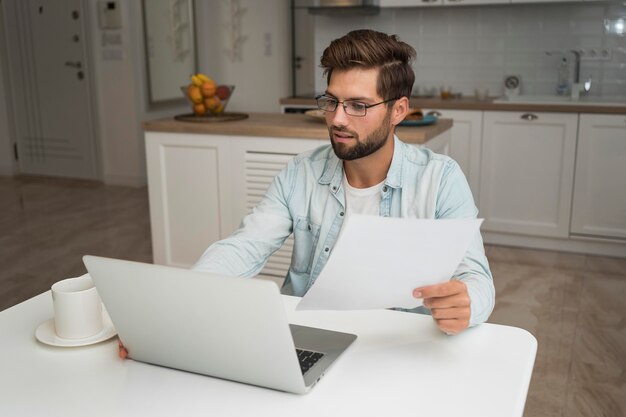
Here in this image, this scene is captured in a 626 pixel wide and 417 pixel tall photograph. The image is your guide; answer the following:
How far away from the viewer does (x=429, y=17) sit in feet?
15.5

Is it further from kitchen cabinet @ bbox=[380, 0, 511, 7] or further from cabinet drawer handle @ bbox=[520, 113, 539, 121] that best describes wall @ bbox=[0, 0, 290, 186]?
cabinet drawer handle @ bbox=[520, 113, 539, 121]

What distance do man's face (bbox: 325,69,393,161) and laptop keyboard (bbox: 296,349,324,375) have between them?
0.53 m

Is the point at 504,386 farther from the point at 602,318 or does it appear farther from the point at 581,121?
the point at 581,121

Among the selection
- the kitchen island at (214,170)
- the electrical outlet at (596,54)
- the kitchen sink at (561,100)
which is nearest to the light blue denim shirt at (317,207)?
the kitchen island at (214,170)

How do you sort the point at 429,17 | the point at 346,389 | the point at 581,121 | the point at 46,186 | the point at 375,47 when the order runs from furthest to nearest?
the point at 46,186
the point at 429,17
the point at 581,121
the point at 375,47
the point at 346,389

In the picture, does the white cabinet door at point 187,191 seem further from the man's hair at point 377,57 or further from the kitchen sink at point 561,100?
the kitchen sink at point 561,100

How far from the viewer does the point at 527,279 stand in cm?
362

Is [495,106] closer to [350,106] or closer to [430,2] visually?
[430,2]

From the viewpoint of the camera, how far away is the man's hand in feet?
3.81

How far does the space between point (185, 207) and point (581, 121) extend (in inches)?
90.6

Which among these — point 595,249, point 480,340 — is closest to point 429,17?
point 595,249

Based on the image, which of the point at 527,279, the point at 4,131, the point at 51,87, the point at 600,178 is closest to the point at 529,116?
the point at 600,178

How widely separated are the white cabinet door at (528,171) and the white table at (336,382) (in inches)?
118

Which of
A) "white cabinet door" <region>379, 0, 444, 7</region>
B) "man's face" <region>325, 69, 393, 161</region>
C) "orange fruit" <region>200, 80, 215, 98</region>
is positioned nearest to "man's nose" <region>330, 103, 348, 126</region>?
"man's face" <region>325, 69, 393, 161</region>
